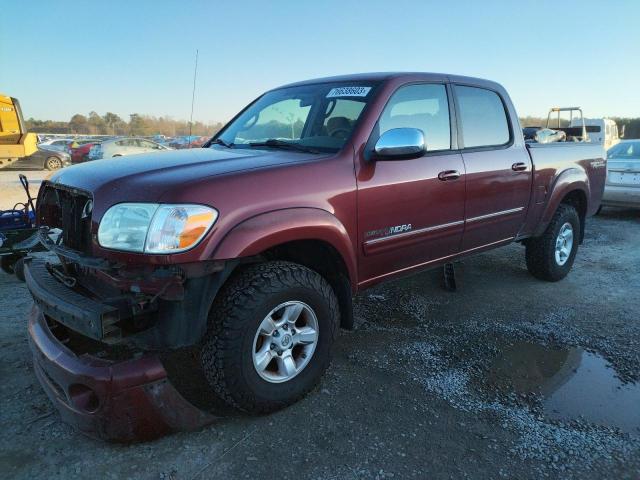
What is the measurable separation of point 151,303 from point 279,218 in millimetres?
730

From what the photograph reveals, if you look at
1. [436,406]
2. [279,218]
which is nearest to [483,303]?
[436,406]

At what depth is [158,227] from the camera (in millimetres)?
2152

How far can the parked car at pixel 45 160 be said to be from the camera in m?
17.5

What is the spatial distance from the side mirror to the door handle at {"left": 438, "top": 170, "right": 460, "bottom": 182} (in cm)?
54

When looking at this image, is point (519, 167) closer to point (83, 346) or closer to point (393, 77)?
point (393, 77)

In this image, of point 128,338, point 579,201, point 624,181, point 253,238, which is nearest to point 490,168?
point 579,201

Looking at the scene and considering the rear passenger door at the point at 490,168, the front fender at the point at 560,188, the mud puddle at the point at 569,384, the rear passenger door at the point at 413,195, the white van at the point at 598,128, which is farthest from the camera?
the white van at the point at 598,128

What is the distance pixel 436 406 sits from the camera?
2723 millimetres

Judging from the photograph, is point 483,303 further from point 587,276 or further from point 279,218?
point 279,218

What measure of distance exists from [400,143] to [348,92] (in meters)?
0.69

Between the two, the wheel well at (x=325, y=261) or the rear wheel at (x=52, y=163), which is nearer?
the wheel well at (x=325, y=261)

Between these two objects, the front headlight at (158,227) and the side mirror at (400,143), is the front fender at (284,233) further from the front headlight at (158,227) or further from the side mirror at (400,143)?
the side mirror at (400,143)

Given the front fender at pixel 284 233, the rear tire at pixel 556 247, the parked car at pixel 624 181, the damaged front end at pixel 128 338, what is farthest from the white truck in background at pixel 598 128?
the damaged front end at pixel 128 338

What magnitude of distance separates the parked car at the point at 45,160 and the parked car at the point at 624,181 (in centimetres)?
1711
